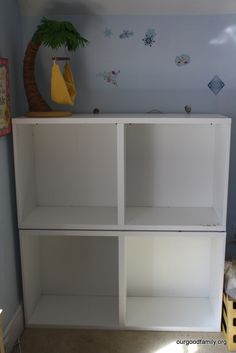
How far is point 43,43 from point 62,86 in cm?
19

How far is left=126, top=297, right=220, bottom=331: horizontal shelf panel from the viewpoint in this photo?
1875mm

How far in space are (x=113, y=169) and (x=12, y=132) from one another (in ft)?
1.68

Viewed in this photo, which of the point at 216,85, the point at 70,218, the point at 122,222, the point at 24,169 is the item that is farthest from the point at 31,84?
the point at 216,85

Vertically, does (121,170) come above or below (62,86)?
below

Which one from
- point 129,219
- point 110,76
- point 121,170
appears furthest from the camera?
point 110,76

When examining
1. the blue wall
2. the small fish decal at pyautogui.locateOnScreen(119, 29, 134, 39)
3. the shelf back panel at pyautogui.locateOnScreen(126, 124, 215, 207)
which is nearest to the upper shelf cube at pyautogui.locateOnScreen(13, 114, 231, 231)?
the shelf back panel at pyautogui.locateOnScreen(126, 124, 215, 207)

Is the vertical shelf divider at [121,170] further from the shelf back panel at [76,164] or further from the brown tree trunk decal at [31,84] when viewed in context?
the brown tree trunk decal at [31,84]

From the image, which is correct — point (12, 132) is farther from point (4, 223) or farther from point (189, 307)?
point (189, 307)

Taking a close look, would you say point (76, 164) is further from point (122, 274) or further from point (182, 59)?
point (182, 59)

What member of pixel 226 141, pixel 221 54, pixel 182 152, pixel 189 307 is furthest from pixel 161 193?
pixel 221 54

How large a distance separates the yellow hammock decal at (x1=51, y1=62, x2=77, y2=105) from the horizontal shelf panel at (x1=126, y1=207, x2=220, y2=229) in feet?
1.93

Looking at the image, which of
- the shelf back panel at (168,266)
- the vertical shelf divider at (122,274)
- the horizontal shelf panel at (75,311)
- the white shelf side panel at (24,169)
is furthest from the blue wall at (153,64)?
Answer: the horizontal shelf panel at (75,311)

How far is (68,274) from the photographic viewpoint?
83.6 inches

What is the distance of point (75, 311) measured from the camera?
6.57 feet
